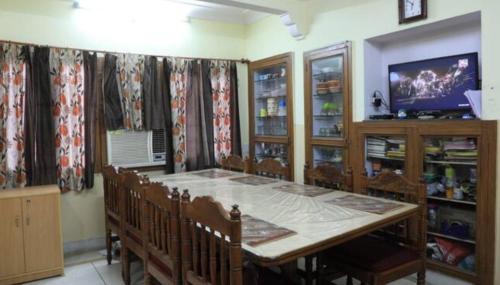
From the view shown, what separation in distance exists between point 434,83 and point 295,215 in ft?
6.24

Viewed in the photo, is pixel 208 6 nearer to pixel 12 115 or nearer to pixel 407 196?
pixel 12 115

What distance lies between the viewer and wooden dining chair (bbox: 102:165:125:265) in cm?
301

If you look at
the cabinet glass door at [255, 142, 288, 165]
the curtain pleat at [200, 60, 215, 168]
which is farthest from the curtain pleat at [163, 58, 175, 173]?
the cabinet glass door at [255, 142, 288, 165]

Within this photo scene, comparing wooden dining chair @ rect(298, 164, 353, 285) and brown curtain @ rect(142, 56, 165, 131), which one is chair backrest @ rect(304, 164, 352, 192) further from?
brown curtain @ rect(142, 56, 165, 131)

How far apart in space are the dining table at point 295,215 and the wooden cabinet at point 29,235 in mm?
1100

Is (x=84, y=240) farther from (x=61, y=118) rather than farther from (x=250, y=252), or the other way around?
(x=250, y=252)

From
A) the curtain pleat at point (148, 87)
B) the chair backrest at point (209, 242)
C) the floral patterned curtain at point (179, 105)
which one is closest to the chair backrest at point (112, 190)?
the curtain pleat at point (148, 87)

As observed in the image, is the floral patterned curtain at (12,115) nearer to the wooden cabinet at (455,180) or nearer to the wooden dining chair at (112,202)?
the wooden dining chair at (112,202)

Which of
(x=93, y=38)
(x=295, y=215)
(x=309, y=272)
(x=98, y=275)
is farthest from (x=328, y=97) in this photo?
(x=98, y=275)

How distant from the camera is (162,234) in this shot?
2145 millimetres

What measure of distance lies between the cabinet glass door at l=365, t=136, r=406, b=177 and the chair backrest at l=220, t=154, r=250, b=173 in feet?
3.80

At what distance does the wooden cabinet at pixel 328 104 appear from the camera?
11.9 feet

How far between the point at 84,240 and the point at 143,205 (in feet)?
5.97

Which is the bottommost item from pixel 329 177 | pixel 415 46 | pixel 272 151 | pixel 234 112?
pixel 329 177
